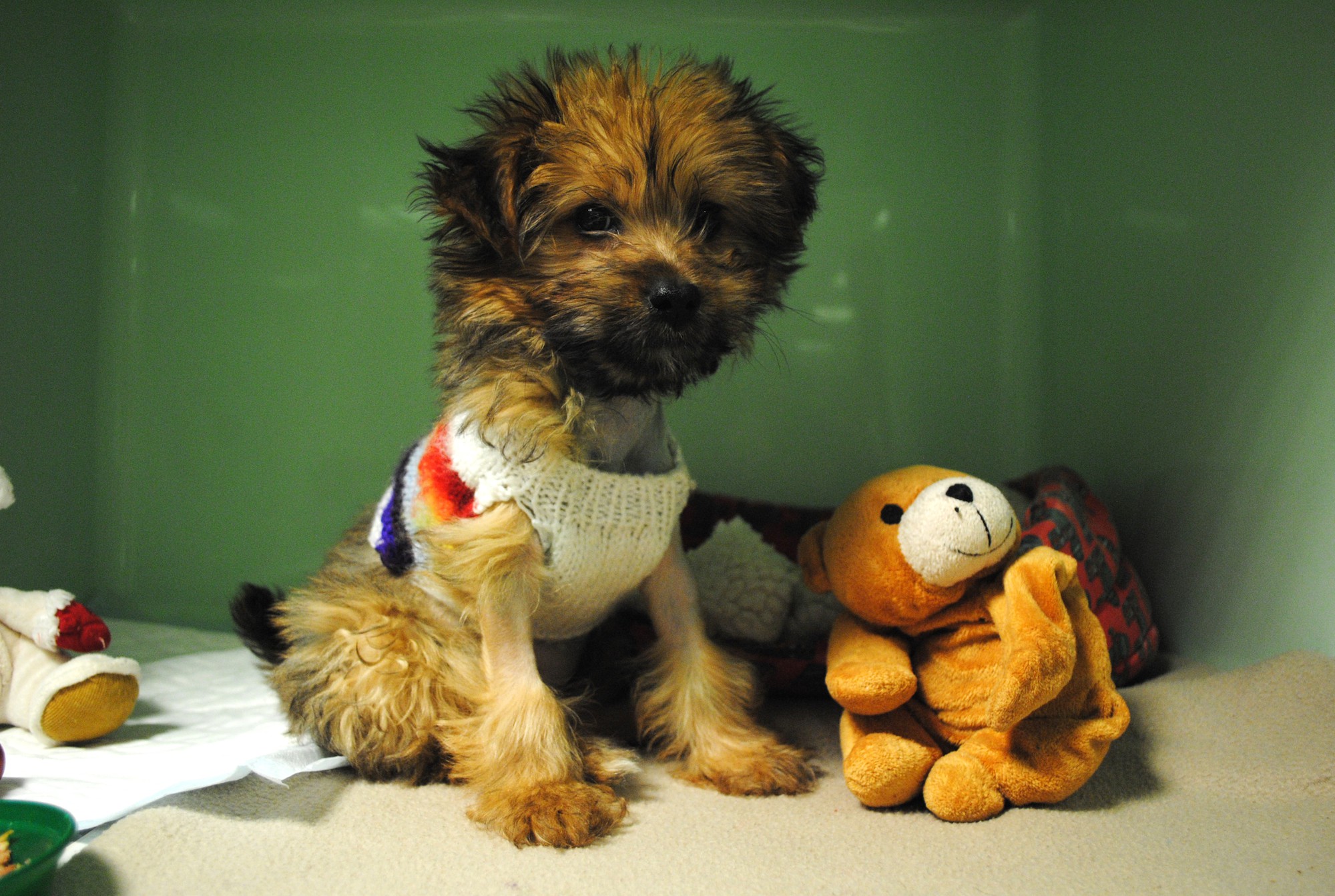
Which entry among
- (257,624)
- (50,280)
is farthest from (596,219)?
(50,280)

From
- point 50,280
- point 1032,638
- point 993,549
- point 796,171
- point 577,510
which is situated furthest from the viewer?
point 50,280

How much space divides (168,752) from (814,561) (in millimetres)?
1370

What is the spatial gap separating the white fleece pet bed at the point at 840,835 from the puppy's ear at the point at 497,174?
3.39ft

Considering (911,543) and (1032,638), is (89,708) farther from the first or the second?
(1032,638)

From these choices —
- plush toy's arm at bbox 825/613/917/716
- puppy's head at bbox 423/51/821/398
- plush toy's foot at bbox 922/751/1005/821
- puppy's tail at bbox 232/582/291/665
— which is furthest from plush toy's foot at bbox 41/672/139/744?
plush toy's foot at bbox 922/751/1005/821

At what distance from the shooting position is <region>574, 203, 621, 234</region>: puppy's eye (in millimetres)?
1722

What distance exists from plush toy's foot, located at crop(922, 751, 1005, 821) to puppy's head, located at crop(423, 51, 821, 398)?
0.82 meters

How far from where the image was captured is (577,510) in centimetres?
178

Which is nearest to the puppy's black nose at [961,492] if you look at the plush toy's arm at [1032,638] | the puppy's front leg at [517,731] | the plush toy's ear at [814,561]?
the plush toy's arm at [1032,638]

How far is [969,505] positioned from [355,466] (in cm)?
197

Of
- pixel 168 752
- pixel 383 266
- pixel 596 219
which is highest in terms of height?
pixel 596 219

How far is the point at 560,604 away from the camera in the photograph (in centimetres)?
189

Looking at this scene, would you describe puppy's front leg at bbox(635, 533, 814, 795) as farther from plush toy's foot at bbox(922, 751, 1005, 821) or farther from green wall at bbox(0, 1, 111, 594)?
green wall at bbox(0, 1, 111, 594)

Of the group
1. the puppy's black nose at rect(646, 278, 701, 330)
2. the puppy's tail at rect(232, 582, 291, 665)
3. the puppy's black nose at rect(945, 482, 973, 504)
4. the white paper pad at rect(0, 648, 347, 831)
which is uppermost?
the puppy's black nose at rect(646, 278, 701, 330)
